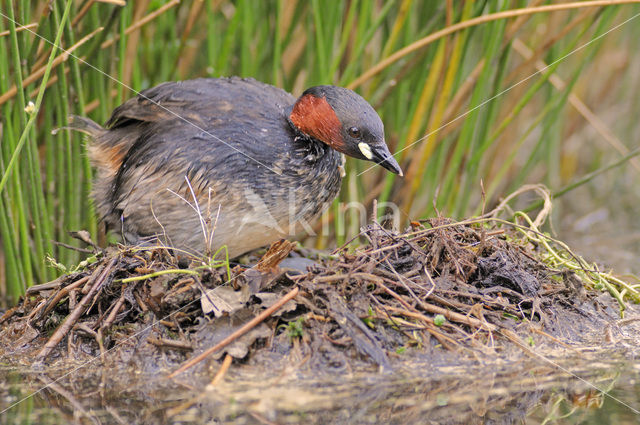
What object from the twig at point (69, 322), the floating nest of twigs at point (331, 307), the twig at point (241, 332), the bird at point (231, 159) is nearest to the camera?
the twig at point (241, 332)

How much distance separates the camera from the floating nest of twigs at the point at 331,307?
305cm

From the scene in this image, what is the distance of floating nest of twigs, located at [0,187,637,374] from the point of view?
3.05 m

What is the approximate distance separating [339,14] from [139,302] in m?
2.31

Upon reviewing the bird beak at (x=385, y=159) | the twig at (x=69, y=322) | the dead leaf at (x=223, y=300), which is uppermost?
the bird beak at (x=385, y=159)

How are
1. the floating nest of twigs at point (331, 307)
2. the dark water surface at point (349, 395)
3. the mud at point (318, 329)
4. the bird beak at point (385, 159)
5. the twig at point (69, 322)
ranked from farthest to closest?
the bird beak at point (385, 159), the twig at point (69, 322), the floating nest of twigs at point (331, 307), the mud at point (318, 329), the dark water surface at point (349, 395)

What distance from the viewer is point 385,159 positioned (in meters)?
3.79

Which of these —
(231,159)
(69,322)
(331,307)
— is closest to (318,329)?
(331,307)

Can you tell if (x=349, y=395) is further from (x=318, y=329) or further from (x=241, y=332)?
(x=241, y=332)

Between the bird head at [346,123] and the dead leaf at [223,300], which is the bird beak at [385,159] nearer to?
the bird head at [346,123]

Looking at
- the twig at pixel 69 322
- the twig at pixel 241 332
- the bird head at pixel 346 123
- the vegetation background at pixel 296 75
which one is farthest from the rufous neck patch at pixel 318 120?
the twig at pixel 69 322

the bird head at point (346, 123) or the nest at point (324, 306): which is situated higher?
the bird head at point (346, 123)

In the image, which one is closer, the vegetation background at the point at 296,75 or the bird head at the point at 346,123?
the bird head at the point at 346,123

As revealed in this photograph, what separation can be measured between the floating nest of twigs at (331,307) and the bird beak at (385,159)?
344 mm

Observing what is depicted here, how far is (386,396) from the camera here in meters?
2.74
